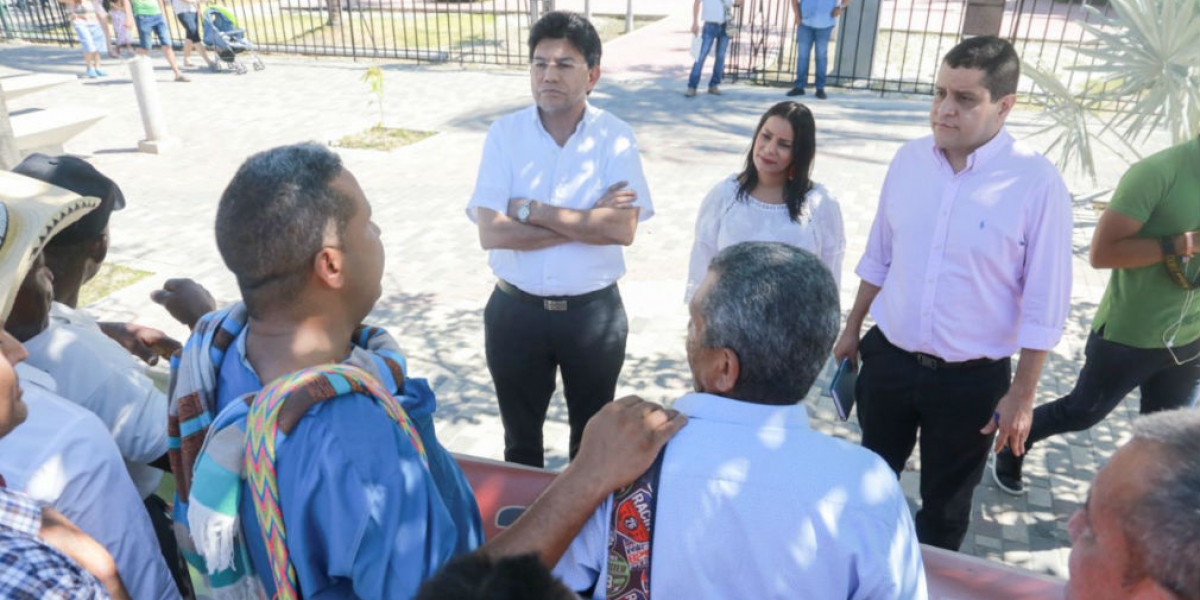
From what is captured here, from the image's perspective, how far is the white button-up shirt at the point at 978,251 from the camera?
2.72 metres

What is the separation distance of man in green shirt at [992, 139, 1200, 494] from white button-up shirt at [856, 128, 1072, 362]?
0.62 m

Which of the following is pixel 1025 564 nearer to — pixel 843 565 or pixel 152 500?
pixel 843 565

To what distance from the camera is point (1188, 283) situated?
3195 millimetres

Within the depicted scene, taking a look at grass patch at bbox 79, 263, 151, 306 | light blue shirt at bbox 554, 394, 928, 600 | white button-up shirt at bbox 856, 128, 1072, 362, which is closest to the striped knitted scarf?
light blue shirt at bbox 554, 394, 928, 600

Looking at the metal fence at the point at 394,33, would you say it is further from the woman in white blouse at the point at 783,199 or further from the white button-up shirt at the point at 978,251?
the white button-up shirt at the point at 978,251

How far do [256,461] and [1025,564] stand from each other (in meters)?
3.38

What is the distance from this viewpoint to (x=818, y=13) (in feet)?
37.0

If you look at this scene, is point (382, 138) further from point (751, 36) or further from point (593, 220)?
point (593, 220)

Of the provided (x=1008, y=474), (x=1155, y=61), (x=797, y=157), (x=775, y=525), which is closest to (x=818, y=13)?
(x=1155, y=61)

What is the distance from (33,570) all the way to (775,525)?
120 centimetres

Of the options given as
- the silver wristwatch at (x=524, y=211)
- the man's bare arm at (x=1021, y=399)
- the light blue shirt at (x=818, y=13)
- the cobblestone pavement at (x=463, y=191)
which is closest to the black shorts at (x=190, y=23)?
the cobblestone pavement at (x=463, y=191)

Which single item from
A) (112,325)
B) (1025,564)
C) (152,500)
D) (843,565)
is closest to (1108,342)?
(1025,564)

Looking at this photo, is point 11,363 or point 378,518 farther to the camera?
point 11,363

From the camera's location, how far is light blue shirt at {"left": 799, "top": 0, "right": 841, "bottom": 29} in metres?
11.3
